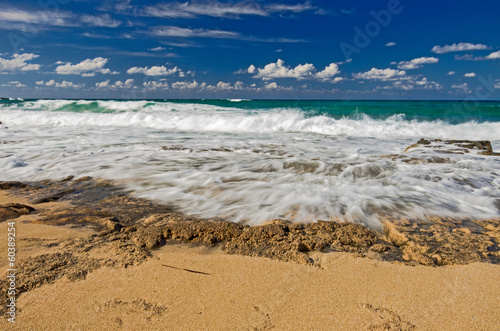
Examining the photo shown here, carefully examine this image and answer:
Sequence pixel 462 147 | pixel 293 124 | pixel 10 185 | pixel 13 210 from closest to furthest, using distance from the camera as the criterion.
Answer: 1. pixel 13 210
2. pixel 10 185
3. pixel 462 147
4. pixel 293 124

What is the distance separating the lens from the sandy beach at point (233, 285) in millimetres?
1443

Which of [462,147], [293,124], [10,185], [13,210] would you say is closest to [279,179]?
[13,210]

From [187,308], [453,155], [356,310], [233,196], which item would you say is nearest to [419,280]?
[356,310]

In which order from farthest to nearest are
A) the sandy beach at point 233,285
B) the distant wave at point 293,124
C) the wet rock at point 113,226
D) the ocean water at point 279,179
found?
the distant wave at point 293,124
the ocean water at point 279,179
the wet rock at point 113,226
the sandy beach at point 233,285

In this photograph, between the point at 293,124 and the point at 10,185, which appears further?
the point at 293,124

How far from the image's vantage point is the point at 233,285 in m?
1.71

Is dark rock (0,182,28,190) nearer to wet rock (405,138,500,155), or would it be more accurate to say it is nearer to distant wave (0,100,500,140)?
wet rock (405,138,500,155)

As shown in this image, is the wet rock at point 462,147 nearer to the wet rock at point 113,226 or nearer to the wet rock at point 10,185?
the wet rock at point 113,226

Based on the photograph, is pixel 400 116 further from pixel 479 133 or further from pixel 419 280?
pixel 419 280

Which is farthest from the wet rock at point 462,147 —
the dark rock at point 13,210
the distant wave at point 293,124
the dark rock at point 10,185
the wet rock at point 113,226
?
the dark rock at point 10,185

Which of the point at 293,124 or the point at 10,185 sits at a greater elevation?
the point at 293,124

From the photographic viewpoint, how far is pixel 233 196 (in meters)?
3.36

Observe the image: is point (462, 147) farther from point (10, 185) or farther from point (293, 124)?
point (10, 185)

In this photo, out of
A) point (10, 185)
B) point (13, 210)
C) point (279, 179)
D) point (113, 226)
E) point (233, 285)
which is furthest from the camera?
point (279, 179)
